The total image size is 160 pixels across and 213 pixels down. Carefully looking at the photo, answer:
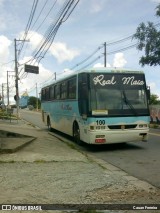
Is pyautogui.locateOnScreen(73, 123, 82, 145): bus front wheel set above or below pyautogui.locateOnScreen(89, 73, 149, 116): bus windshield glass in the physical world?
below

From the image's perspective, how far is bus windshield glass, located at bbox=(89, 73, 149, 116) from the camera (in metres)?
14.5

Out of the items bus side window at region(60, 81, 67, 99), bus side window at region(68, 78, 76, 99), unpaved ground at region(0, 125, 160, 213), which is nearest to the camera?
unpaved ground at region(0, 125, 160, 213)

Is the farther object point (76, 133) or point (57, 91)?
point (57, 91)

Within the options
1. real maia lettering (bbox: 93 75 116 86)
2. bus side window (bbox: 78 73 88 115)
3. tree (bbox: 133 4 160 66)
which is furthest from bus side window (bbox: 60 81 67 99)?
tree (bbox: 133 4 160 66)

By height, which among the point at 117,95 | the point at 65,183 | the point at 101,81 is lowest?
the point at 65,183

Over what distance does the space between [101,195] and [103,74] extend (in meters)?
7.78

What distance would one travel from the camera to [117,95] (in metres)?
14.7

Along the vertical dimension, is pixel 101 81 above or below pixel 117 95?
above

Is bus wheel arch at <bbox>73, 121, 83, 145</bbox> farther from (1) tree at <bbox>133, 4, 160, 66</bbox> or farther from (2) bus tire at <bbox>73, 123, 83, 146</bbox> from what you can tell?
(1) tree at <bbox>133, 4, 160, 66</bbox>

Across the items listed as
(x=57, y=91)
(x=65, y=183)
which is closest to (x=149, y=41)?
(x=57, y=91)

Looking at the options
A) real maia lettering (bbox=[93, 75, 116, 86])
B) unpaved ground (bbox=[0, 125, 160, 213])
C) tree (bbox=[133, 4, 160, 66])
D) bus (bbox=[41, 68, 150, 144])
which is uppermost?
tree (bbox=[133, 4, 160, 66])

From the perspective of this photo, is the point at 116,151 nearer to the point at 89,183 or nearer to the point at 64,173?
the point at 64,173

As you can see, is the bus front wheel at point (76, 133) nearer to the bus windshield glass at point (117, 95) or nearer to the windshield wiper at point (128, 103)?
the bus windshield glass at point (117, 95)

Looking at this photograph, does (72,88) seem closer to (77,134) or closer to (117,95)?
(77,134)
